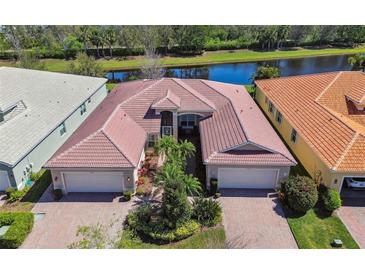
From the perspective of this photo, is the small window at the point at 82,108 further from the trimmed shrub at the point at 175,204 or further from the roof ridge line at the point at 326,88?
the roof ridge line at the point at 326,88

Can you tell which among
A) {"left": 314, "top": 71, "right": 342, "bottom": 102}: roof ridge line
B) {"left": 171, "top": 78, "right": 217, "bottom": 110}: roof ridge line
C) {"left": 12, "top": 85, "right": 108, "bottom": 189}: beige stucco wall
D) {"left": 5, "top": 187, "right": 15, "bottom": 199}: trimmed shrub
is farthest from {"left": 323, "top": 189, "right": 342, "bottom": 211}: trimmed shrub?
{"left": 5, "top": 187, "right": 15, "bottom": 199}: trimmed shrub

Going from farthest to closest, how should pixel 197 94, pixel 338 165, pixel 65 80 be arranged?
pixel 65 80
pixel 197 94
pixel 338 165

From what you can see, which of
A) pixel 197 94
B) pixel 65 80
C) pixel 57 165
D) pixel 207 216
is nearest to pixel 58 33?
pixel 65 80

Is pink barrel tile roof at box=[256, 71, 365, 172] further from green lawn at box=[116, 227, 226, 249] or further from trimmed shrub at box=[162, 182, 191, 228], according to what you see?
trimmed shrub at box=[162, 182, 191, 228]

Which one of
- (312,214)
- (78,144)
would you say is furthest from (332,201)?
(78,144)

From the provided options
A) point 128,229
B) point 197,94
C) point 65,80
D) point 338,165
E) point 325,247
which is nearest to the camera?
point 325,247

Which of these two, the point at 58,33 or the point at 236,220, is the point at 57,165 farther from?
the point at 58,33
